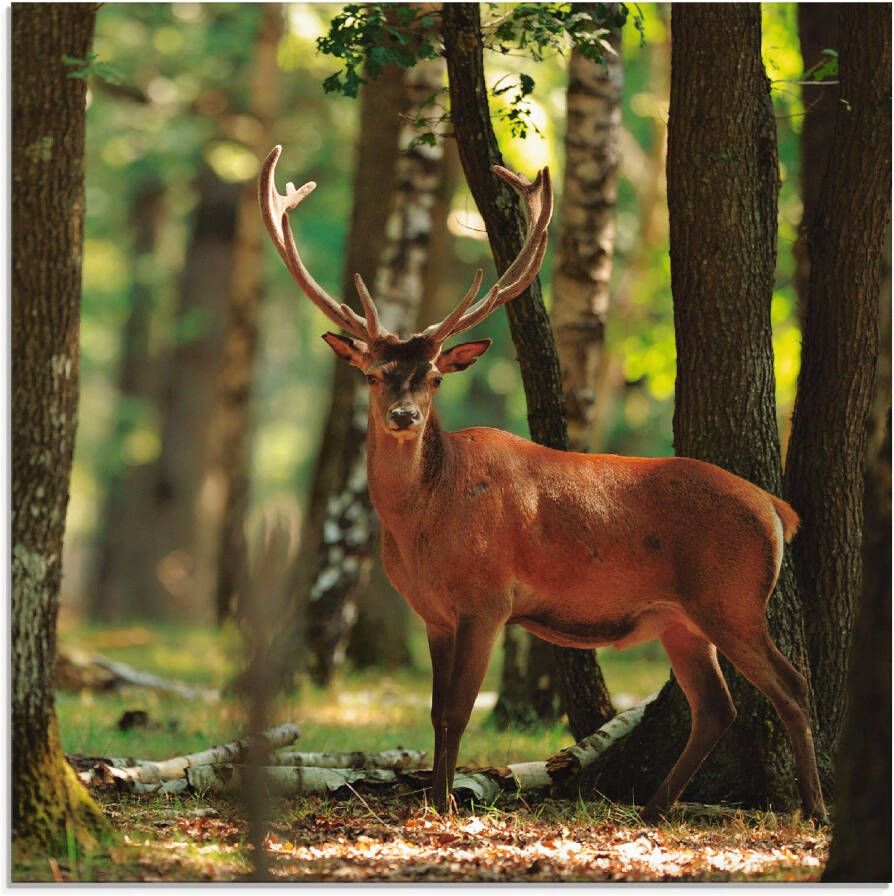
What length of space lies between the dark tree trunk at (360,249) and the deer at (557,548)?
4.94m

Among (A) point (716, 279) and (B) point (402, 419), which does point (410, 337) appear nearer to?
(B) point (402, 419)

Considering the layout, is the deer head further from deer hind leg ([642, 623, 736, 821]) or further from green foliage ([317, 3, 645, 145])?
deer hind leg ([642, 623, 736, 821])

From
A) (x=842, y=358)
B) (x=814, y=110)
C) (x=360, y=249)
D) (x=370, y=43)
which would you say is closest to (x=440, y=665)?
(x=842, y=358)

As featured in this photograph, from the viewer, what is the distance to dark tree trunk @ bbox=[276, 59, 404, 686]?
40.4 feet

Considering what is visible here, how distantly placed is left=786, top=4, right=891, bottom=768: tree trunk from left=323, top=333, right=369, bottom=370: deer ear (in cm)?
249

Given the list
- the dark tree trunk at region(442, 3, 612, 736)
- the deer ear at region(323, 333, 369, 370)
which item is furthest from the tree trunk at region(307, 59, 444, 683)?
the deer ear at region(323, 333, 369, 370)

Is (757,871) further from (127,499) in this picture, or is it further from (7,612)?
(127,499)

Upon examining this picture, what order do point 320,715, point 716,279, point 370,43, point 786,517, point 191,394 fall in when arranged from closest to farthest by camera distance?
point 786,517
point 716,279
point 370,43
point 320,715
point 191,394

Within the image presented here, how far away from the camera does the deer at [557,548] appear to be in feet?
22.8

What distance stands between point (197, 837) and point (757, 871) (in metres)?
2.46

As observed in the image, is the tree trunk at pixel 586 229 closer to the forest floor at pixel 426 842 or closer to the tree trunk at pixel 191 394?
the forest floor at pixel 426 842

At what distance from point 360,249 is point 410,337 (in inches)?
219

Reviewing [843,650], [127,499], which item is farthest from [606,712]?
[127,499]

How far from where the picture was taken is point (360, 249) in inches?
493
